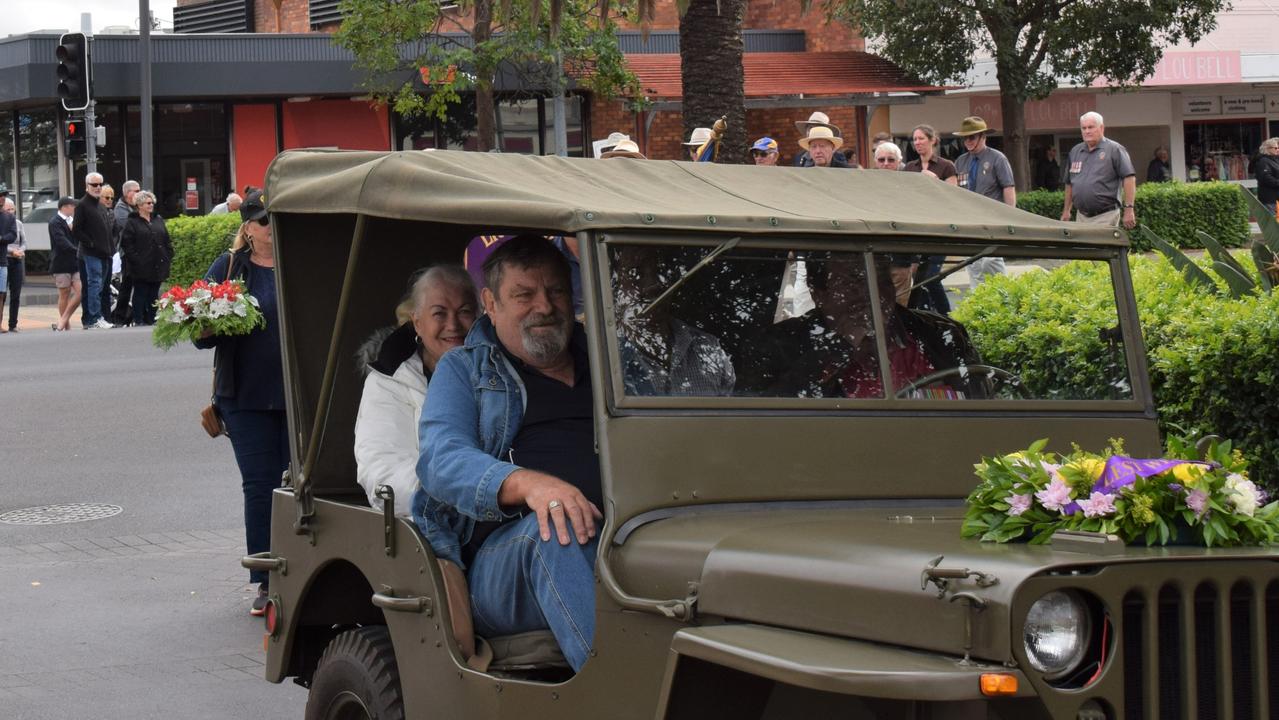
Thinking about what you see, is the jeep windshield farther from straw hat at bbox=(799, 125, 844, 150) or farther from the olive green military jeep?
straw hat at bbox=(799, 125, 844, 150)

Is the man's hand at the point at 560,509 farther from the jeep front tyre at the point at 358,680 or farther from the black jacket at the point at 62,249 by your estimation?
the black jacket at the point at 62,249

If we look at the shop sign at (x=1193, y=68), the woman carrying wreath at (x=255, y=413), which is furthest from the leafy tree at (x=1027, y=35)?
the woman carrying wreath at (x=255, y=413)

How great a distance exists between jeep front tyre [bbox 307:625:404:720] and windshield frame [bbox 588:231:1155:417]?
1171 mm

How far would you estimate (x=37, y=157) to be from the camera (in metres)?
33.5

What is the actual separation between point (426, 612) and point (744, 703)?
1112mm

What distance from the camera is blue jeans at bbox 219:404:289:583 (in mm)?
7980

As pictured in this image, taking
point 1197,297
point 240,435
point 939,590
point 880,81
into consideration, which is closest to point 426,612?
point 939,590

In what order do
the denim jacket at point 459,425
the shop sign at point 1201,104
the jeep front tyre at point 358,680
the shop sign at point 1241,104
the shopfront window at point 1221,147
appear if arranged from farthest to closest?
the shopfront window at point 1221,147, the shop sign at point 1241,104, the shop sign at point 1201,104, the jeep front tyre at point 358,680, the denim jacket at point 459,425

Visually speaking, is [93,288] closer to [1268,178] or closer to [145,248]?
[145,248]

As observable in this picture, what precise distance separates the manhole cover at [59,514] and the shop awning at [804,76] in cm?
1887

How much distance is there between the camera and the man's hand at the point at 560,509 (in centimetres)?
401

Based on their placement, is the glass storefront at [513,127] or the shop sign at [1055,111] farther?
the shop sign at [1055,111]

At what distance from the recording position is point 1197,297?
294 inches

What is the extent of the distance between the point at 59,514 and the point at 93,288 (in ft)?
38.3
